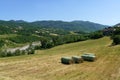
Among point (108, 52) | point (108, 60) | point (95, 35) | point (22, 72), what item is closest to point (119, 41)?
point (108, 52)

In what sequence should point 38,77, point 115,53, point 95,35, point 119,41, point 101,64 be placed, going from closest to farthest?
point 38,77
point 101,64
point 115,53
point 119,41
point 95,35

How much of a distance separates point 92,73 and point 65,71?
488 centimetres

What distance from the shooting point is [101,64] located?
44875mm

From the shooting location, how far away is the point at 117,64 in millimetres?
42969

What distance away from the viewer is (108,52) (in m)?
53.2

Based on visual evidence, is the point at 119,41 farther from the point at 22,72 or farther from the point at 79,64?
the point at 22,72

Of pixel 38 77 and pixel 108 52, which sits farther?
pixel 108 52

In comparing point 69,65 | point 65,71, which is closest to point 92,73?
point 65,71

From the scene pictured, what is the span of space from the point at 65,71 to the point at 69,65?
464 centimetres

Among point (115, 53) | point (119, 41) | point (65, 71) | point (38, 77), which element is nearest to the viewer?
point (38, 77)

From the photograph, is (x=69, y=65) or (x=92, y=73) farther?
(x=69, y=65)

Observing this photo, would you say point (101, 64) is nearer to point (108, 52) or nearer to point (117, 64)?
point (117, 64)

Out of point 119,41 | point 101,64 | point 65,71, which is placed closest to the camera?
point 65,71

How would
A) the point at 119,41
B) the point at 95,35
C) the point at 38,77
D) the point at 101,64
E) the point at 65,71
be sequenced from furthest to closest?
the point at 95,35
the point at 119,41
the point at 101,64
the point at 65,71
the point at 38,77
